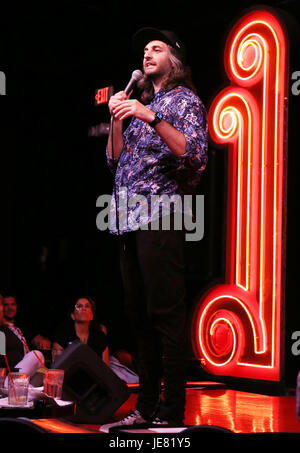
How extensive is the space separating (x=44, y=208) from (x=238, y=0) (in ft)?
10.7

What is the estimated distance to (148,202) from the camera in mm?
2250

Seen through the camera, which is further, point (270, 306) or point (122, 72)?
point (122, 72)

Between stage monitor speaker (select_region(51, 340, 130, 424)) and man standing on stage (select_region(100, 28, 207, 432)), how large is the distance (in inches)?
5.5

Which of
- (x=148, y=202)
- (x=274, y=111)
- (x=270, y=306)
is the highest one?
(x=274, y=111)

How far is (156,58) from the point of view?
2.39 m

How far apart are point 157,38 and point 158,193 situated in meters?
0.61

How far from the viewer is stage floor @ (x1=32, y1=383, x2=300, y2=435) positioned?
2.24 metres

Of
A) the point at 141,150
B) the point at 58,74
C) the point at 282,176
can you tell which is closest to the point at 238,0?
the point at 282,176

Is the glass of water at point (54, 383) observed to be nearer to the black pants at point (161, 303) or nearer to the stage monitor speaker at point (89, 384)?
the stage monitor speaker at point (89, 384)

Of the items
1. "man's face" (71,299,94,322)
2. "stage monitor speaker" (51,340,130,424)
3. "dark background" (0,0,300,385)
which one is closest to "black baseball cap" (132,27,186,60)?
"stage monitor speaker" (51,340,130,424)

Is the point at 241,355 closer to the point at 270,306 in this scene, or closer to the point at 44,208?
the point at 270,306

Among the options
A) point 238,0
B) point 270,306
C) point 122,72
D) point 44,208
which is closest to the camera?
point 270,306

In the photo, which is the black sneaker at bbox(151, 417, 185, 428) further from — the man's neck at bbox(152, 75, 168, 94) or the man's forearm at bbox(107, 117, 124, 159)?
the man's neck at bbox(152, 75, 168, 94)

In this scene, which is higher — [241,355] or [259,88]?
[259,88]
